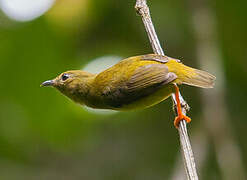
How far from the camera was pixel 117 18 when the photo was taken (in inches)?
251

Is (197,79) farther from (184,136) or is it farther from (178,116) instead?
(184,136)

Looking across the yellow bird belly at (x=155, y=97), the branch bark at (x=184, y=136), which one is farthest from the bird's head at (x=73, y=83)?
the branch bark at (x=184, y=136)

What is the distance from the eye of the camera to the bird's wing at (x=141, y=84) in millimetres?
4422

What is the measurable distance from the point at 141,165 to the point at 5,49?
2426 mm

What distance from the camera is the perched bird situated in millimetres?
4449

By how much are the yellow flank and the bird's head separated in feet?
0.20

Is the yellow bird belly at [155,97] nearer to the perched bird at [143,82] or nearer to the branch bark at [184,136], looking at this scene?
the perched bird at [143,82]

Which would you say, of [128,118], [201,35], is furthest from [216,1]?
[128,118]

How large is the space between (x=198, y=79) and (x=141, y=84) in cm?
48

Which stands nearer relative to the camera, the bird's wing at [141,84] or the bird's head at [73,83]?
the bird's wing at [141,84]

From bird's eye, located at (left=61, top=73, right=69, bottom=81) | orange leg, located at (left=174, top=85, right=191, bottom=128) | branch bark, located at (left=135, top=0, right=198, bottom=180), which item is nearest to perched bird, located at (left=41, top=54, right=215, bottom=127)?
orange leg, located at (left=174, top=85, right=191, bottom=128)

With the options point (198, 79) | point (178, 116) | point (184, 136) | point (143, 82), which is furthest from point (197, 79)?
point (184, 136)

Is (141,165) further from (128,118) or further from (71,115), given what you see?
(71,115)

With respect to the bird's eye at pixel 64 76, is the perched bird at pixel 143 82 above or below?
below
